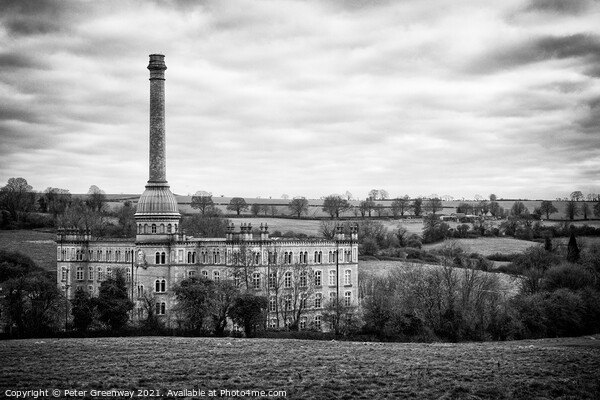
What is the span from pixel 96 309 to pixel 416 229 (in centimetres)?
10697

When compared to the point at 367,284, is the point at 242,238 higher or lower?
higher

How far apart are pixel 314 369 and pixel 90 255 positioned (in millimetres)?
54828

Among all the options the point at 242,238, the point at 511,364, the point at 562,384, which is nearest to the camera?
the point at 562,384

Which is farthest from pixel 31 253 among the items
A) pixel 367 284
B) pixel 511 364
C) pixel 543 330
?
pixel 511 364

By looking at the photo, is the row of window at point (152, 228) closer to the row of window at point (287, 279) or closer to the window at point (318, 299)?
the row of window at point (287, 279)

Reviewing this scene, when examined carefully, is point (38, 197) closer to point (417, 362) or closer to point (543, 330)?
point (543, 330)

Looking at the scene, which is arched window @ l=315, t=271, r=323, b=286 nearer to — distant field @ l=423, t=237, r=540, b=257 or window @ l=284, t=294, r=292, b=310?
window @ l=284, t=294, r=292, b=310

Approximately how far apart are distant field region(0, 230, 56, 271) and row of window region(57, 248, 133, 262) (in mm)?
15914

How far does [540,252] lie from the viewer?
10425cm

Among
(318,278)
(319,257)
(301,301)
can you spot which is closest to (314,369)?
(301,301)

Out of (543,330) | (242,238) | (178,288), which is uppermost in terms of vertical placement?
(242,238)

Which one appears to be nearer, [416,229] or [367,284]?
[367,284]

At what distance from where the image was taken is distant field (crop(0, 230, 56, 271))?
4092 inches

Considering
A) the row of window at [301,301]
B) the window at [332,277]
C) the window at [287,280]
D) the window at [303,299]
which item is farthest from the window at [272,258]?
the window at [332,277]
